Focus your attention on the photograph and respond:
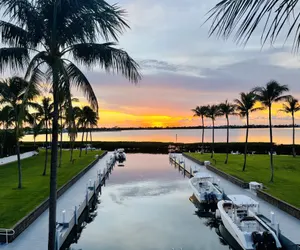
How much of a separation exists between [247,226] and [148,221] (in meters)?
6.93

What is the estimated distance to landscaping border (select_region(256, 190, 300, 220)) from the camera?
56.5 feet

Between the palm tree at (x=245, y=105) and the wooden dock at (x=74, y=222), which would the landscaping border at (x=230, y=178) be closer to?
the palm tree at (x=245, y=105)

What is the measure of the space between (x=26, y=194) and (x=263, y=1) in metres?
21.4

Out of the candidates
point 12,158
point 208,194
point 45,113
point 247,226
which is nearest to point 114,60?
point 247,226

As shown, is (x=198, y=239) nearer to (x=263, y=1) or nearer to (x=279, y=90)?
(x=279, y=90)

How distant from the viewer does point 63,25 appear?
31.6 feet

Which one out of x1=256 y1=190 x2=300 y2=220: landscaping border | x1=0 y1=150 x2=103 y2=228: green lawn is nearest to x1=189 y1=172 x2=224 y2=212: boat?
x1=256 y1=190 x2=300 y2=220: landscaping border

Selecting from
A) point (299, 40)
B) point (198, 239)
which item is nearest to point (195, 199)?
point (198, 239)

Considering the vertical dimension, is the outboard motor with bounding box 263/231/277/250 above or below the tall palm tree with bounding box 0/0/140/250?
below

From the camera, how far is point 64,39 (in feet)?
32.3

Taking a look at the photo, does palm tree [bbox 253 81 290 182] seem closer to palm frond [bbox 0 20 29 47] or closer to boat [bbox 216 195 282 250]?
Result: boat [bbox 216 195 282 250]

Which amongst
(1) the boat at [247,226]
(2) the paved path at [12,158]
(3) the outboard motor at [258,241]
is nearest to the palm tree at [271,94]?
(1) the boat at [247,226]

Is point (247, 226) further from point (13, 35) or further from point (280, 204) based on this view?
point (13, 35)

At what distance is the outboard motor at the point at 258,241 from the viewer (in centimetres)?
1358
